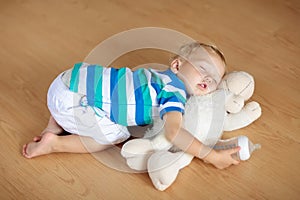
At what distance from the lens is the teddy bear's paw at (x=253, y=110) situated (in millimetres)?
1336

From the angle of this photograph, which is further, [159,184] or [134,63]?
[134,63]

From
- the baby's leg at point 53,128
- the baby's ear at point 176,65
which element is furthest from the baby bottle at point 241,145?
the baby's leg at point 53,128

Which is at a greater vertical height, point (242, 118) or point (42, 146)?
point (42, 146)

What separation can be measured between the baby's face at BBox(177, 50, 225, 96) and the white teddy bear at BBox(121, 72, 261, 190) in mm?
26

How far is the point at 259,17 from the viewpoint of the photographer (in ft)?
5.66

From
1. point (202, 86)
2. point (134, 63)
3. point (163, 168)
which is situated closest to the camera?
point (163, 168)

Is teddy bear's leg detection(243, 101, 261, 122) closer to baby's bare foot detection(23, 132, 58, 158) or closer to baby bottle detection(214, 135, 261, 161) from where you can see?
baby bottle detection(214, 135, 261, 161)

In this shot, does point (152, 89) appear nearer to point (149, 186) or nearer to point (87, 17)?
point (149, 186)

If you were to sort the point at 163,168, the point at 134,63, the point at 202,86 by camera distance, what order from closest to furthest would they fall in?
the point at 163,168 < the point at 202,86 < the point at 134,63

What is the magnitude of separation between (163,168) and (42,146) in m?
0.35

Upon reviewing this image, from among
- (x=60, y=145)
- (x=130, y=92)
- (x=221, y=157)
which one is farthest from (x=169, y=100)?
A: (x=60, y=145)

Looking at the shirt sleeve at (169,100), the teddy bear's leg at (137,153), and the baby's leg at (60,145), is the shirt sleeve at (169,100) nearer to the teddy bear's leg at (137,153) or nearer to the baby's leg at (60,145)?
the teddy bear's leg at (137,153)

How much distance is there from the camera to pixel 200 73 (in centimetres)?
126

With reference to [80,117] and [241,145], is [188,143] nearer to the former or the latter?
[241,145]
